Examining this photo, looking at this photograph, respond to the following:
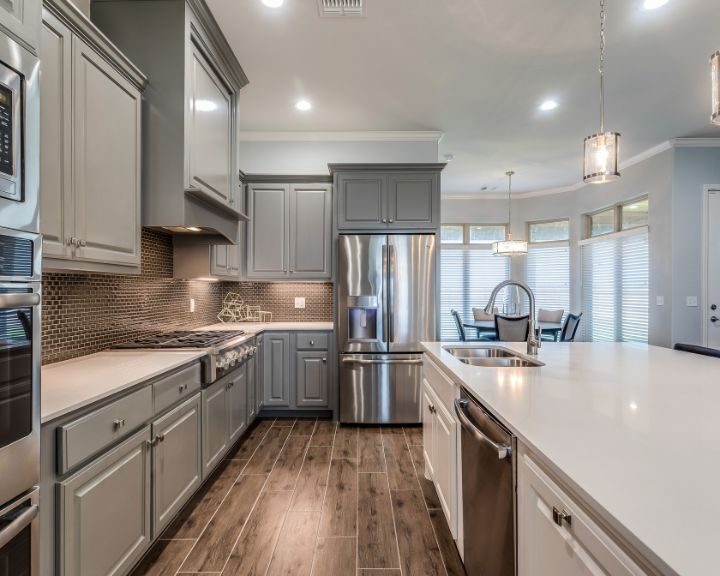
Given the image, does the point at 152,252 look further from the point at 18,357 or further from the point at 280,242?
the point at 18,357

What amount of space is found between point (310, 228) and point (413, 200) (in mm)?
1098

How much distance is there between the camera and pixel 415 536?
1893 mm

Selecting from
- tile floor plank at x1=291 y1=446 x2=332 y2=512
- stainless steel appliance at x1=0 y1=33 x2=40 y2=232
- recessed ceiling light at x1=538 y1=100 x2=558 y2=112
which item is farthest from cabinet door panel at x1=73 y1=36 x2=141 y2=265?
recessed ceiling light at x1=538 y1=100 x2=558 y2=112

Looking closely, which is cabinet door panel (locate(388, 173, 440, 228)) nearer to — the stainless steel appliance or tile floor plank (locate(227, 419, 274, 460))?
tile floor plank (locate(227, 419, 274, 460))

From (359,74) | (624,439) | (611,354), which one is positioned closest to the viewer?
(624,439)

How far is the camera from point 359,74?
2.88m

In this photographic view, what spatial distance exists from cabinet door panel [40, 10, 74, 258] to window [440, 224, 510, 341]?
5991 millimetres

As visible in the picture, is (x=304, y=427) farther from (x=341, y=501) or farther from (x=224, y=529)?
(x=224, y=529)

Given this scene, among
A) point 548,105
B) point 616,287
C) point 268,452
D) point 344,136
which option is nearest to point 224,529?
point 268,452

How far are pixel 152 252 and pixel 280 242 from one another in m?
1.36

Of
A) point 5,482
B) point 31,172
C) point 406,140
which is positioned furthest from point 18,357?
point 406,140

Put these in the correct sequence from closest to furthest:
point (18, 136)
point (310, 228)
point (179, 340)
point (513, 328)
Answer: point (18, 136)
point (179, 340)
point (310, 228)
point (513, 328)

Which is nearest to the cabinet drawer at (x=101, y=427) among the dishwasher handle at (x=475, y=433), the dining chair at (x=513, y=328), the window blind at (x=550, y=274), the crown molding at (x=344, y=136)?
the dishwasher handle at (x=475, y=433)

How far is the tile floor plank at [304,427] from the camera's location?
328cm
